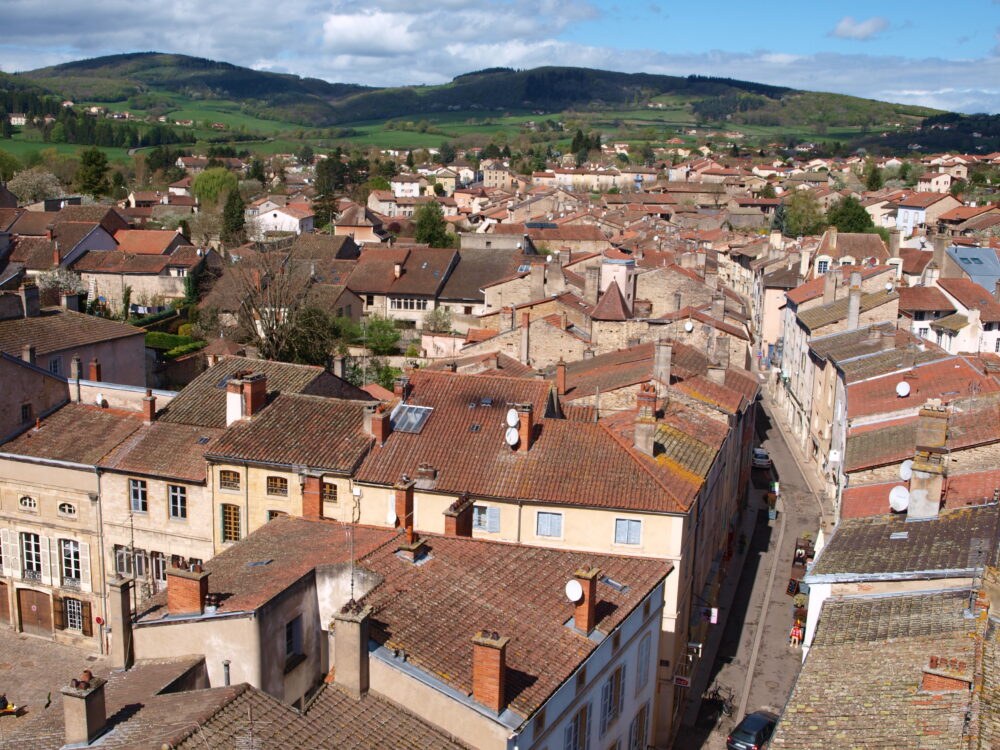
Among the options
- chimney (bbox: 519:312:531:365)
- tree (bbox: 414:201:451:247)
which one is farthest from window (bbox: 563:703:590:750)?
tree (bbox: 414:201:451:247)

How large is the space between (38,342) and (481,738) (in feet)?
101

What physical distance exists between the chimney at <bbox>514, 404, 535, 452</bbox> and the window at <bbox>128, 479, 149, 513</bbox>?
11575 mm

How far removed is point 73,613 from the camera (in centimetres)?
3089

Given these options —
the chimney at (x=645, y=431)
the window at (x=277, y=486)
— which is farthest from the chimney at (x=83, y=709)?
the chimney at (x=645, y=431)

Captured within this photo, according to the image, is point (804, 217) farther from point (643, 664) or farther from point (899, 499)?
point (643, 664)

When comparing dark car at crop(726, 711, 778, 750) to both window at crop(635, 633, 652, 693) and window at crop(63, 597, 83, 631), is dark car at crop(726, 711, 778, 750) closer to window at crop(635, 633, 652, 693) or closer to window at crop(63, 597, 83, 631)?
window at crop(635, 633, 652, 693)

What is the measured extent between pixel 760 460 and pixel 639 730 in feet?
89.5

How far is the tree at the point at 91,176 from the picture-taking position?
11019cm

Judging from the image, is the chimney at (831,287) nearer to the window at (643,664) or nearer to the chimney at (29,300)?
the window at (643,664)

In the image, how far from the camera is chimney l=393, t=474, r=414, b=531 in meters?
21.4

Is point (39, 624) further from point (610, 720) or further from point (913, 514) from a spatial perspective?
point (913, 514)

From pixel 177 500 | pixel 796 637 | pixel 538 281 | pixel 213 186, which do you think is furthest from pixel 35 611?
pixel 213 186

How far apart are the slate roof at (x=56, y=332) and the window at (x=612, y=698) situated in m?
27.2

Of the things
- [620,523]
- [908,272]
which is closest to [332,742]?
[620,523]
